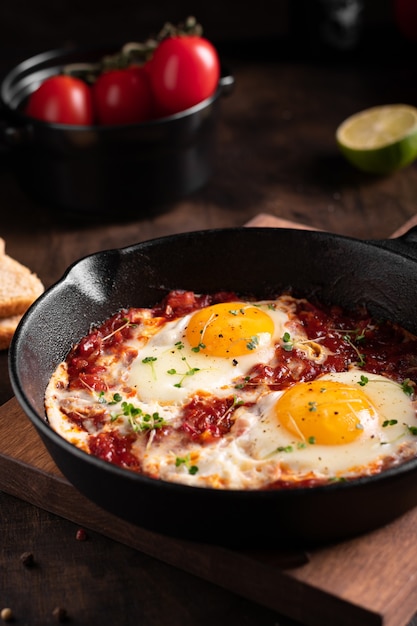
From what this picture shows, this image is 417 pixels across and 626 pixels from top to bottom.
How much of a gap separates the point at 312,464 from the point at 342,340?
3.19 ft

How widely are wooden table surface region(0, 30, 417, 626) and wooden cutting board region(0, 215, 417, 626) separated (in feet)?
0.28

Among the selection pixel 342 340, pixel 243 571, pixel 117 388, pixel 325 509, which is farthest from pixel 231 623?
pixel 342 340

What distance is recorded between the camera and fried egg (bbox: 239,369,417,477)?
3410mm

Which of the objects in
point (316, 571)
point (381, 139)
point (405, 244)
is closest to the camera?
point (316, 571)

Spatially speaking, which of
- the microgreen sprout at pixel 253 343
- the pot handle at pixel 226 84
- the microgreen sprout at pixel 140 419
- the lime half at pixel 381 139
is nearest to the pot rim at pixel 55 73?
the pot handle at pixel 226 84

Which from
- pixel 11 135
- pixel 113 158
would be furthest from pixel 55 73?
pixel 113 158

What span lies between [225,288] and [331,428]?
1.37 metres

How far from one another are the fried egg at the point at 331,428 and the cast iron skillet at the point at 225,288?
251mm

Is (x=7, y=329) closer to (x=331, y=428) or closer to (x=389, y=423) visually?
(x=331, y=428)

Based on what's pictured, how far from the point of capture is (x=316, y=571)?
10.5 ft

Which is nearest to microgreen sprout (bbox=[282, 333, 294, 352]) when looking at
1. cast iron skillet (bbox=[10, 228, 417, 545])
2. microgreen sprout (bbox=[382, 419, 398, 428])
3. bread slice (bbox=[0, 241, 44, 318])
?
cast iron skillet (bbox=[10, 228, 417, 545])

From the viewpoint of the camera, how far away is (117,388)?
3.90 meters

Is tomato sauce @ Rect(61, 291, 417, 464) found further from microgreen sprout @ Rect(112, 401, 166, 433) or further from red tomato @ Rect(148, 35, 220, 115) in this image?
red tomato @ Rect(148, 35, 220, 115)

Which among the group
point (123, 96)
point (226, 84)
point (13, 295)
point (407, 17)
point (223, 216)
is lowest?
point (223, 216)
